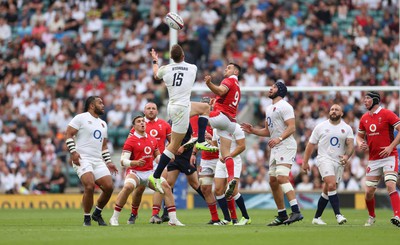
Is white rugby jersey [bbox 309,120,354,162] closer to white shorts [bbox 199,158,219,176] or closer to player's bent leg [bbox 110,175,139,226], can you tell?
white shorts [bbox 199,158,219,176]

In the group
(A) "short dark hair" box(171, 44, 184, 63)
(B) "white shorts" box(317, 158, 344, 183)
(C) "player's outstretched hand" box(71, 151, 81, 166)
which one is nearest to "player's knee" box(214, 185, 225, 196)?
(B) "white shorts" box(317, 158, 344, 183)

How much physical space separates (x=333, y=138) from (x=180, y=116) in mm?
3667

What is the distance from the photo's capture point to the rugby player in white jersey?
18516 millimetres

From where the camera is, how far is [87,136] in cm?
1881

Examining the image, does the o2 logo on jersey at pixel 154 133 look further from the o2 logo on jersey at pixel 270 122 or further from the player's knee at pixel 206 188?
the o2 logo on jersey at pixel 270 122

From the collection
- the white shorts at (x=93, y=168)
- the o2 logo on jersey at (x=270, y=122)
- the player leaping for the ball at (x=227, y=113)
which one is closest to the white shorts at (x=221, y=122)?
the player leaping for the ball at (x=227, y=113)

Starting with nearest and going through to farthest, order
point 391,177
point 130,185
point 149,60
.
Result: point 391,177 → point 130,185 → point 149,60

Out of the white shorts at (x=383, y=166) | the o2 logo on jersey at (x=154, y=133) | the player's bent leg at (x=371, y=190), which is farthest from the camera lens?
the o2 logo on jersey at (x=154, y=133)

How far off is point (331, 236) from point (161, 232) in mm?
→ 2833

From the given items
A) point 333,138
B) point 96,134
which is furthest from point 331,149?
point 96,134

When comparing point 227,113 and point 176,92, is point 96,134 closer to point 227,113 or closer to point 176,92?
point 176,92

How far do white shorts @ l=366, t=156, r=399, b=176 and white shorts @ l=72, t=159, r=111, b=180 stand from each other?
5.06 m

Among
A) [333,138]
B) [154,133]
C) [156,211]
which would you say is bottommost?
[156,211]

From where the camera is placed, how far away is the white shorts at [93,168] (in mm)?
18547
